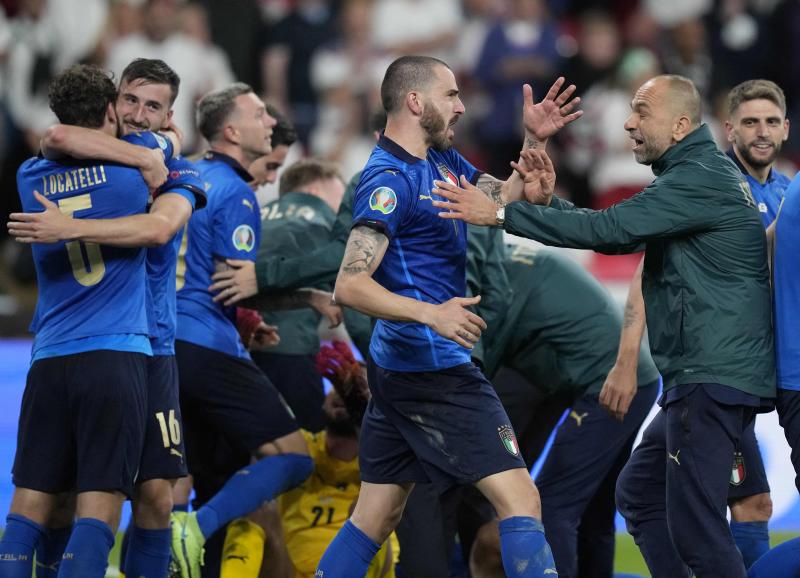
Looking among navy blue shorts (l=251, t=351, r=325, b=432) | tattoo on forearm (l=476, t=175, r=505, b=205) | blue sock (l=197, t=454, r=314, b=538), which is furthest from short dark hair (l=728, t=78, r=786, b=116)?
blue sock (l=197, t=454, r=314, b=538)

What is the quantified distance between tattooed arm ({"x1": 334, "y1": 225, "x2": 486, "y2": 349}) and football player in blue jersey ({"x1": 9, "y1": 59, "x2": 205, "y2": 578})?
2.86 feet

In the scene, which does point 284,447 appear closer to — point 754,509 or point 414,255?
point 414,255

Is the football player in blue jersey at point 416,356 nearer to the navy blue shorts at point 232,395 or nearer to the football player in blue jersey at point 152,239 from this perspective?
the football player in blue jersey at point 152,239

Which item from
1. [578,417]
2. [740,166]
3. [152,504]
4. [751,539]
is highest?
[740,166]

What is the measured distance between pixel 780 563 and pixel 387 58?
35.2 ft

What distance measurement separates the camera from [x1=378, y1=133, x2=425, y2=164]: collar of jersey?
5.21 metres

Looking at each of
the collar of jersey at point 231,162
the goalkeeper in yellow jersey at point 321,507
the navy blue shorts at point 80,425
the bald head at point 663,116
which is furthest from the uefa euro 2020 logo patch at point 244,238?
the bald head at point 663,116

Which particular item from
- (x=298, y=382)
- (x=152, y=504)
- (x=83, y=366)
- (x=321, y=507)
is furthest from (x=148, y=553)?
(x=298, y=382)

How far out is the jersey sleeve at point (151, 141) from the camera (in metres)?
5.59

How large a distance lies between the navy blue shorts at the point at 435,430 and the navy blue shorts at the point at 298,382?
2.02m

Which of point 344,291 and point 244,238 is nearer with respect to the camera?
point 344,291

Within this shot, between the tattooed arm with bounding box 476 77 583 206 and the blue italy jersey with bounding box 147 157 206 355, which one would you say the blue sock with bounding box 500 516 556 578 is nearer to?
the tattooed arm with bounding box 476 77 583 206

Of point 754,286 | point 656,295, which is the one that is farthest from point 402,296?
point 754,286

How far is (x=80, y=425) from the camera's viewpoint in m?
5.23
